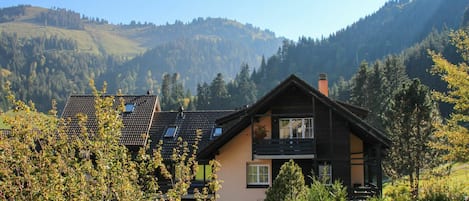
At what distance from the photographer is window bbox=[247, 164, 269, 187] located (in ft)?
84.2

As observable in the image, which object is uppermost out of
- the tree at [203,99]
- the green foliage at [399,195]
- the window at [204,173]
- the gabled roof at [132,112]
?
the tree at [203,99]

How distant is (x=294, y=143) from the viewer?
2461cm

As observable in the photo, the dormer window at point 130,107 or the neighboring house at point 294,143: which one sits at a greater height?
the dormer window at point 130,107

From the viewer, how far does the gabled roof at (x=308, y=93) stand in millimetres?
23781

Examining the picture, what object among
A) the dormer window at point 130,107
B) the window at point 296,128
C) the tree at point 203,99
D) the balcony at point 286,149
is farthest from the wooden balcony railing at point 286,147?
the tree at point 203,99

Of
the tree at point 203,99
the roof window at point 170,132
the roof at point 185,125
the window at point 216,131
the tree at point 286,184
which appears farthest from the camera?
the tree at point 203,99

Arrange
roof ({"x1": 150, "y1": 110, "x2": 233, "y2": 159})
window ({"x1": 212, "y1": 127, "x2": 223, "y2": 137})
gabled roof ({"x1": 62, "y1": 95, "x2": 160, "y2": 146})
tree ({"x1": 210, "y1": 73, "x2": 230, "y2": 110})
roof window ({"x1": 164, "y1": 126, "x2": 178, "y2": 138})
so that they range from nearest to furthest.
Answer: gabled roof ({"x1": 62, "y1": 95, "x2": 160, "y2": 146}), roof ({"x1": 150, "y1": 110, "x2": 233, "y2": 159}), roof window ({"x1": 164, "y1": 126, "x2": 178, "y2": 138}), window ({"x1": 212, "y1": 127, "x2": 223, "y2": 137}), tree ({"x1": 210, "y1": 73, "x2": 230, "y2": 110})

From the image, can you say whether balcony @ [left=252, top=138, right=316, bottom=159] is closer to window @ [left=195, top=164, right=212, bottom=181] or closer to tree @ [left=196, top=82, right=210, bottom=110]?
window @ [left=195, top=164, right=212, bottom=181]

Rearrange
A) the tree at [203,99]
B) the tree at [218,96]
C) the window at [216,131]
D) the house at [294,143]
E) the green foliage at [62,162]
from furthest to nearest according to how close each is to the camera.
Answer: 1. the tree at [218,96]
2. the tree at [203,99]
3. the window at [216,131]
4. the house at [294,143]
5. the green foliage at [62,162]

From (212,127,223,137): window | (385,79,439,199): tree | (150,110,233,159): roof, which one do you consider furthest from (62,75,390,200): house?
(385,79,439,199): tree

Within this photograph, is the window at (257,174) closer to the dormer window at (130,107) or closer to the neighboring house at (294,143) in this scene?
the neighboring house at (294,143)

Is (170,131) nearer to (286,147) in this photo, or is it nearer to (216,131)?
(216,131)

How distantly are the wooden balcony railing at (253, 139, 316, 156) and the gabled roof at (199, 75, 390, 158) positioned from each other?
55.6 inches

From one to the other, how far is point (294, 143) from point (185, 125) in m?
12.2
